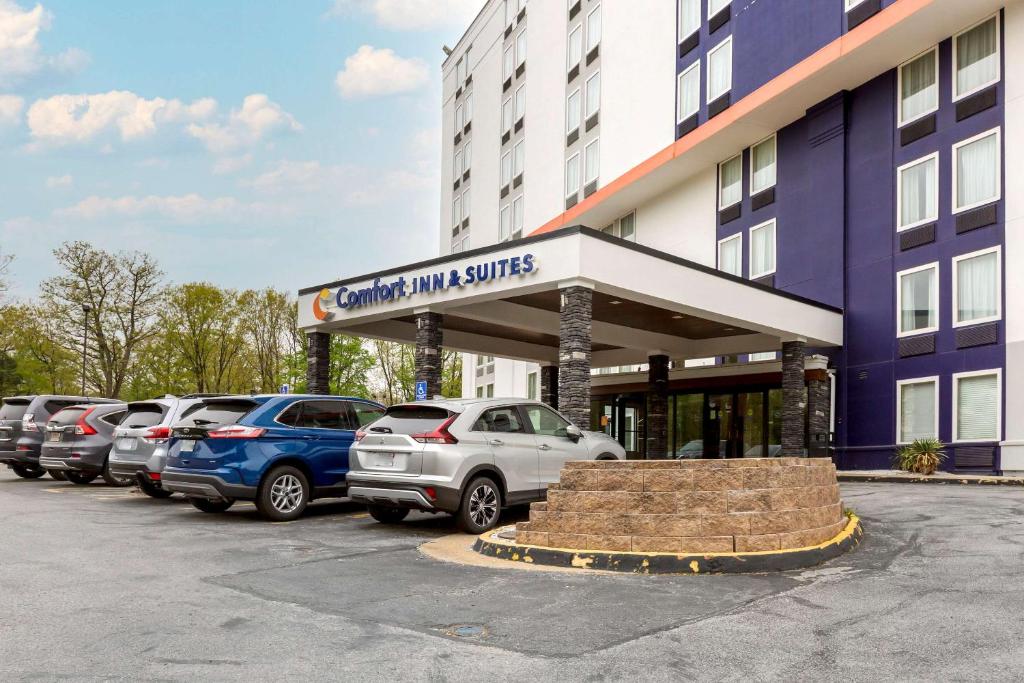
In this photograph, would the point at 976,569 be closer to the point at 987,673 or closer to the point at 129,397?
the point at 987,673

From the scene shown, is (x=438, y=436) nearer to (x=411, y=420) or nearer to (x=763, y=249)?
(x=411, y=420)

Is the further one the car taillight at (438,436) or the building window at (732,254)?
the building window at (732,254)

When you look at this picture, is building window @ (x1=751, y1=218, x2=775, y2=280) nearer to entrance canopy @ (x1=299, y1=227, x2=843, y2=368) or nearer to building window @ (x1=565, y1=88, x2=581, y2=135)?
entrance canopy @ (x1=299, y1=227, x2=843, y2=368)

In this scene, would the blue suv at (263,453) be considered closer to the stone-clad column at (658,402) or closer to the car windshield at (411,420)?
the car windshield at (411,420)

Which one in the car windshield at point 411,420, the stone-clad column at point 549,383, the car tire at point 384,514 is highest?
the stone-clad column at point 549,383

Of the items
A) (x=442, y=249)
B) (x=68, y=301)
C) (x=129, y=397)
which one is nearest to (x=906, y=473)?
(x=442, y=249)

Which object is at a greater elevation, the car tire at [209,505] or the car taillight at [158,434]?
the car taillight at [158,434]

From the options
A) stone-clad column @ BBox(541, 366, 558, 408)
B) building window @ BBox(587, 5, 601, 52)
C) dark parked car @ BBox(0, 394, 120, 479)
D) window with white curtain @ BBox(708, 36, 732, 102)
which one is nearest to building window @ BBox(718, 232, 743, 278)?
window with white curtain @ BBox(708, 36, 732, 102)

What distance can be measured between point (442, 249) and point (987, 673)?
52187 millimetres

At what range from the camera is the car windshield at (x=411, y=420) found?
11047mm

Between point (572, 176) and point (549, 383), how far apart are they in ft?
30.1

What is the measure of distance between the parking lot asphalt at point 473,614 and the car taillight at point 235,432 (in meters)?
1.79

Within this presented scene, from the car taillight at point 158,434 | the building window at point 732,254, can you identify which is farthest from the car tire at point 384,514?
the building window at point 732,254

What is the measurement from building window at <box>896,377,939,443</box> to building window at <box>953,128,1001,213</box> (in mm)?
4448
